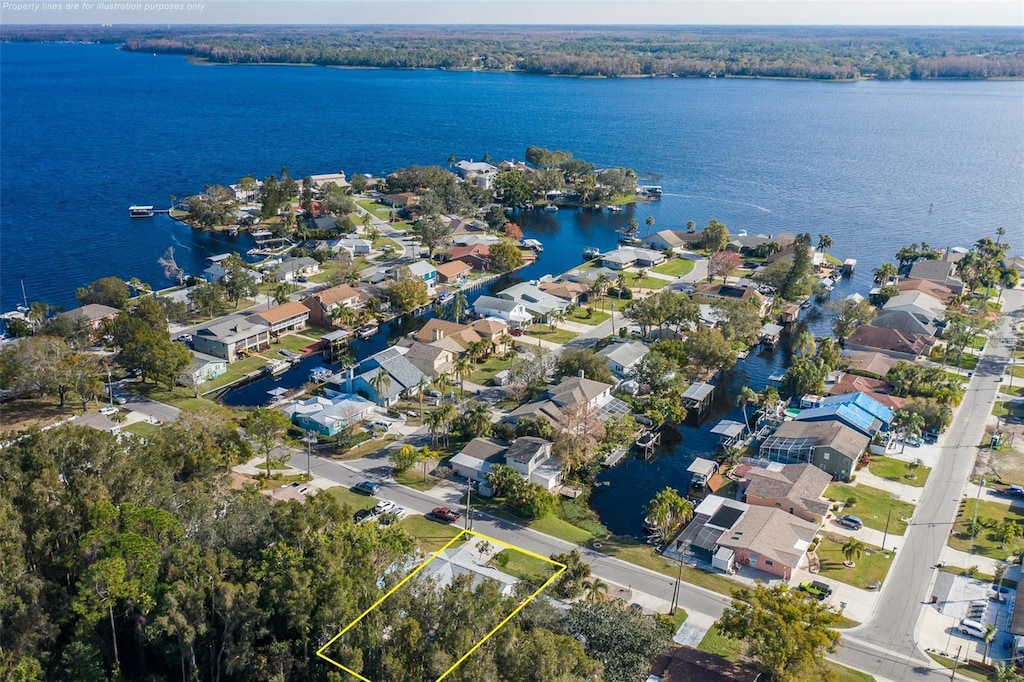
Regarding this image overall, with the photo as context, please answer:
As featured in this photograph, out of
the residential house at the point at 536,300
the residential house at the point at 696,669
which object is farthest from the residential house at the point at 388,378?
the residential house at the point at 696,669

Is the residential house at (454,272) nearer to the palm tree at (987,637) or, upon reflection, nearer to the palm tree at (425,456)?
the palm tree at (425,456)

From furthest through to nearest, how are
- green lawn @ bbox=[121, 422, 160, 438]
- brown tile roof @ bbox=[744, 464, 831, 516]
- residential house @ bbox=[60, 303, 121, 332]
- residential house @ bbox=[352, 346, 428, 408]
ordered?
residential house @ bbox=[60, 303, 121, 332] < residential house @ bbox=[352, 346, 428, 408] < green lawn @ bbox=[121, 422, 160, 438] < brown tile roof @ bbox=[744, 464, 831, 516]

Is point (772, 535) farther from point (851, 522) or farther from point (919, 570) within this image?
point (919, 570)

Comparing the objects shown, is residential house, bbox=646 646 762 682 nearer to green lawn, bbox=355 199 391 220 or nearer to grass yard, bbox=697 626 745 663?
grass yard, bbox=697 626 745 663

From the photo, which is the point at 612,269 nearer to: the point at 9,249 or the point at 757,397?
the point at 757,397

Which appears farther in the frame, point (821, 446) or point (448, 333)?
point (448, 333)

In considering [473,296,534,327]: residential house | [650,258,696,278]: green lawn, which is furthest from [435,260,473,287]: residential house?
[650,258,696,278]: green lawn

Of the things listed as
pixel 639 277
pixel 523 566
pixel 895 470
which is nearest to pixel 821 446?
pixel 895 470
